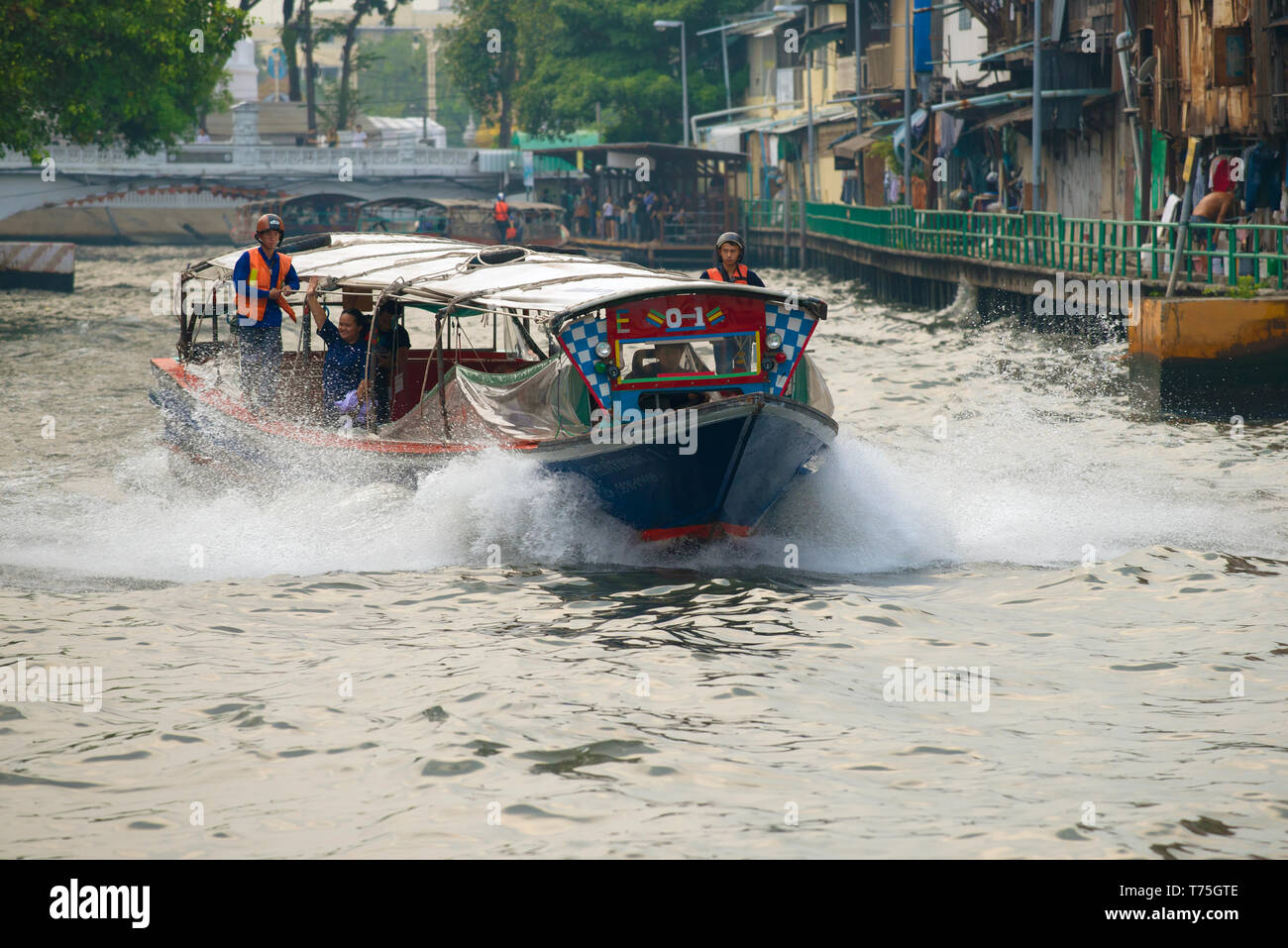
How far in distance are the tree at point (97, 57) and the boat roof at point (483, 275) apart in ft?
52.0

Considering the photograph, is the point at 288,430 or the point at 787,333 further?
the point at 288,430

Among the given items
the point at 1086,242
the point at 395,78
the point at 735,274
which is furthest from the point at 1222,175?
the point at 395,78

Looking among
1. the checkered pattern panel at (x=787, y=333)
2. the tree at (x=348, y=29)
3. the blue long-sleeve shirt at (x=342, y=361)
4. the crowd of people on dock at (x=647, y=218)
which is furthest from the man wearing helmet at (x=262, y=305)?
the tree at (x=348, y=29)

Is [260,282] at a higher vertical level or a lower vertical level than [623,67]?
lower

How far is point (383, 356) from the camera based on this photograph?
38.6ft

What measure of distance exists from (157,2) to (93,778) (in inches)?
1085

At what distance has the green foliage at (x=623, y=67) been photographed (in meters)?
55.4

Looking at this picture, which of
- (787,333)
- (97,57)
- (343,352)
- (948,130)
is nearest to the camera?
(787,333)

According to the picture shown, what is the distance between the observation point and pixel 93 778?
21.0ft

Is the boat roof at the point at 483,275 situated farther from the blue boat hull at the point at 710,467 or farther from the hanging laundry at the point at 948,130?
the hanging laundry at the point at 948,130

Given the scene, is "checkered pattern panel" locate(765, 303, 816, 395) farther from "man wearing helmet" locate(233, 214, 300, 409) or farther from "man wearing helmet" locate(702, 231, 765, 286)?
"man wearing helmet" locate(233, 214, 300, 409)

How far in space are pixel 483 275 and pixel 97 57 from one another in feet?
71.3

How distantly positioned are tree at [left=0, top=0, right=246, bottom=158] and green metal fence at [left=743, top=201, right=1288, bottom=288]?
48.3ft

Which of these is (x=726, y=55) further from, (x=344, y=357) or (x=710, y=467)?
(x=710, y=467)
